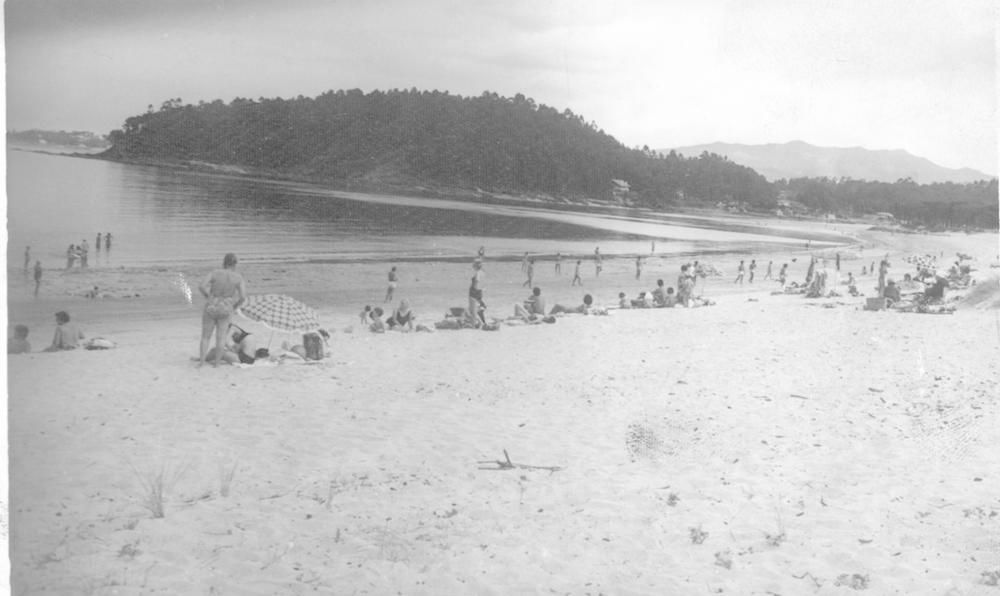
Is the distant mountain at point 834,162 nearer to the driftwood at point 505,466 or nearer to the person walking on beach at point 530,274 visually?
the person walking on beach at point 530,274

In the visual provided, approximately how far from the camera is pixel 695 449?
12.4 ft

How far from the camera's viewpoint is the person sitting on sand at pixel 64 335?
464 centimetres

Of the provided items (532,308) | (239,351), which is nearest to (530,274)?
(532,308)

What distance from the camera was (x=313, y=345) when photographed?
5180 millimetres

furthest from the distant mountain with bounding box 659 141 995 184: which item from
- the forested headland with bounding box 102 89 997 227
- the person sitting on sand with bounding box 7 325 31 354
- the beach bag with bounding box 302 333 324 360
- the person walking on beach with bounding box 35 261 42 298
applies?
the person sitting on sand with bounding box 7 325 31 354

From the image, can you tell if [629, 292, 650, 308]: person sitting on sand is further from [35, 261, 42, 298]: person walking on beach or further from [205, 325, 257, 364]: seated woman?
[35, 261, 42, 298]: person walking on beach

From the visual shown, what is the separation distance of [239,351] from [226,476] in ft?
6.04

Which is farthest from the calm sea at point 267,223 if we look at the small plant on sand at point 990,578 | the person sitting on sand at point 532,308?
the small plant on sand at point 990,578

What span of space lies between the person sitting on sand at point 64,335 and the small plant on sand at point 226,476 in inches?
73.4

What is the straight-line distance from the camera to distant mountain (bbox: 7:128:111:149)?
3914 mm

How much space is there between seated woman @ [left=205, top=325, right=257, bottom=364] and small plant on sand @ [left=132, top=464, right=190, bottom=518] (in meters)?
1.62

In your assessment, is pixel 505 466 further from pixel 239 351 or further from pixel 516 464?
pixel 239 351

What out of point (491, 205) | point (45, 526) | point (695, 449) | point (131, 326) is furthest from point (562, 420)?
point (131, 326)

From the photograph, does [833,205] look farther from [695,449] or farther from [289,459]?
[289,459]
